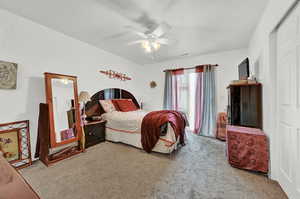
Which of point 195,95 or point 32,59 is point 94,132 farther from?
point 195,95

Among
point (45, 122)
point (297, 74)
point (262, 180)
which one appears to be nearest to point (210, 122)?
point (262, 180)

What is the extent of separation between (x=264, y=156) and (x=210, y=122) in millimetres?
1960

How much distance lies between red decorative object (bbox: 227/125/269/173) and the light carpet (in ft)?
0.40

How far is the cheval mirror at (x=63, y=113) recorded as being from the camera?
7.44 ft

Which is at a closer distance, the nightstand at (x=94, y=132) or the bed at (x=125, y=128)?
the bed at (x=125, y=128)

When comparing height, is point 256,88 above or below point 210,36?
below

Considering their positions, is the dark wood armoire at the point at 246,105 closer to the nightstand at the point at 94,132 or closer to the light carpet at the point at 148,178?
the light carpet at the point at 148,178

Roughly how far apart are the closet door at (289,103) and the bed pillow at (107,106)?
135 inches

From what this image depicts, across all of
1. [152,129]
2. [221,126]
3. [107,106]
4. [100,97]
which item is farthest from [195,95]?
[100,97]

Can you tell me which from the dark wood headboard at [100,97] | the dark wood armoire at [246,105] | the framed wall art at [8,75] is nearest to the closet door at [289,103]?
the dark wood armoire at [246,105]

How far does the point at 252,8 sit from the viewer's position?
75.2 inches

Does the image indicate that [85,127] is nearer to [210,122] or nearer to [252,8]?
[210,122]

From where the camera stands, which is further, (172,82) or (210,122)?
(172,82)

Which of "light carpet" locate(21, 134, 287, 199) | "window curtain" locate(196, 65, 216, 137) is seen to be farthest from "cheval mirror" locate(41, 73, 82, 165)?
"window curtain" locate(196, 65, 216, 137)
